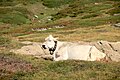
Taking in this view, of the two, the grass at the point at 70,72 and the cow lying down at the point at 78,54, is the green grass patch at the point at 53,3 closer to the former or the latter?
the cow lying down at the point at 78,54

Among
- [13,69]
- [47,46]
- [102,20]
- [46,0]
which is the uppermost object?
[13,69]

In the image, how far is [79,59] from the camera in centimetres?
3497

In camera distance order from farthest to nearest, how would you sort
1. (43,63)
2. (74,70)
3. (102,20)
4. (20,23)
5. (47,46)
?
(20,23) → (102,20) → (47,46) → (43,63) → (74,70)

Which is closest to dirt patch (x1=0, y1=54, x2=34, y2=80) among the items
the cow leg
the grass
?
the grass

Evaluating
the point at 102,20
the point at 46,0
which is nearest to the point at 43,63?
the point at 102,20

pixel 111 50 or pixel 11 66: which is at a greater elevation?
pixel 11 66

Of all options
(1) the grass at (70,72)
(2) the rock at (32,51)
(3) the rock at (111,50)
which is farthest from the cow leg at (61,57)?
(3) the rock at (111,50)

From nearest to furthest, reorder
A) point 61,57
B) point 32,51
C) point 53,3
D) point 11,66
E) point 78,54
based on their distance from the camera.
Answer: point 11,66 < point 61,57 < point 78,54 < point 32,51 < point 53,3

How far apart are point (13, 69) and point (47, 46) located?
1471cm

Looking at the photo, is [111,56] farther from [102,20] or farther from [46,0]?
[46,0]

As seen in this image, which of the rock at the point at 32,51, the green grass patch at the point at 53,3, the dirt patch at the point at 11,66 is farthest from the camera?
the green grass patch at the point at 53,3

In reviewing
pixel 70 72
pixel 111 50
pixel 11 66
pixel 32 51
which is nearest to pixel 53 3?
pixel 32 51

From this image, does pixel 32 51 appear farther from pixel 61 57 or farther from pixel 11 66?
pixel 11 66

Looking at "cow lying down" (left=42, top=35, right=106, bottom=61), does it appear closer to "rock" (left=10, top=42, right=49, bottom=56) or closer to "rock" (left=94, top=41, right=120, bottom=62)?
"rock" (left=94, top=41, right=120, bottom=62)
